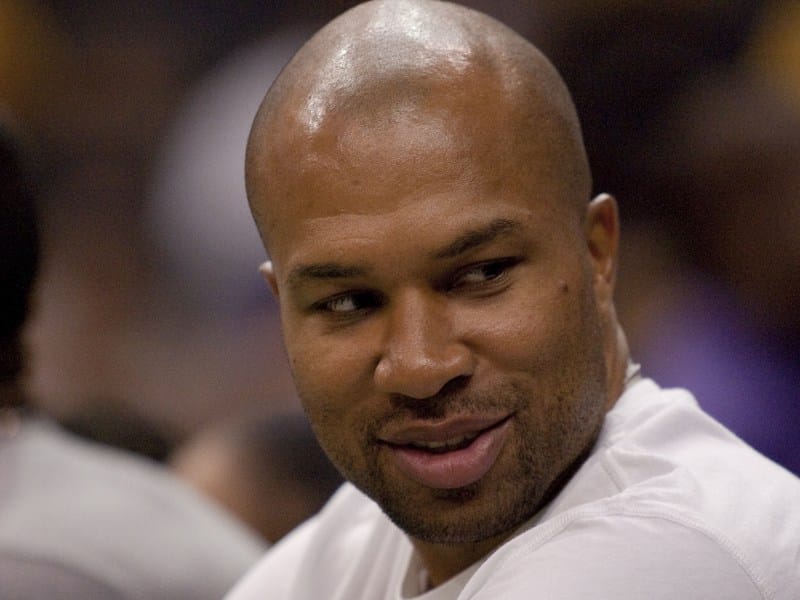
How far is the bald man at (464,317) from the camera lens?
5.48 feet

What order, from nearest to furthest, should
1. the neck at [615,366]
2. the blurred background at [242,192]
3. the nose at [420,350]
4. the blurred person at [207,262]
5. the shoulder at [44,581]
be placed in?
the nose at [420,350], the neck at [615,366], the shoulder at [44,581], the blurred background at [242,192], the blurred person at [207,262]

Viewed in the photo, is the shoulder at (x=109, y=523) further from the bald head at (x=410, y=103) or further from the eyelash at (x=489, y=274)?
the eyelash at (x=489, y=274)

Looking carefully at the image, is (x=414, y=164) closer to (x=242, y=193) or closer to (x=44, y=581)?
(x=44, y=581)

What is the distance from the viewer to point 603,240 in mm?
1981

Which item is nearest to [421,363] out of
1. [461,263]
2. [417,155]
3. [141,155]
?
[461,263]

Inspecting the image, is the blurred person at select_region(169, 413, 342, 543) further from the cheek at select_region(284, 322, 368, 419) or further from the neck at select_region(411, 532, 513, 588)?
the cheek at select_region(284, 322, 368, 419)

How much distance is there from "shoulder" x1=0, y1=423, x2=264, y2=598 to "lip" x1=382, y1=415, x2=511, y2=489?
96cm

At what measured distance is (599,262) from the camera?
1.97 metres

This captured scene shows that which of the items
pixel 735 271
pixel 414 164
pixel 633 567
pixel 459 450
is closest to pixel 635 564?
pixel 633 567

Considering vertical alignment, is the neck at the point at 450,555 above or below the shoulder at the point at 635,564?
below

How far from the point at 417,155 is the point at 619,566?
587mm

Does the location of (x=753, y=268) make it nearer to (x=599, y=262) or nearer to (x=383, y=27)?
(x=599, y=262)

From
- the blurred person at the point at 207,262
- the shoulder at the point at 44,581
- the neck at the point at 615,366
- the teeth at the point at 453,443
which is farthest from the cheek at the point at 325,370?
the blurred person at the point at 207,262

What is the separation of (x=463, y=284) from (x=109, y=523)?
1.16 meters
